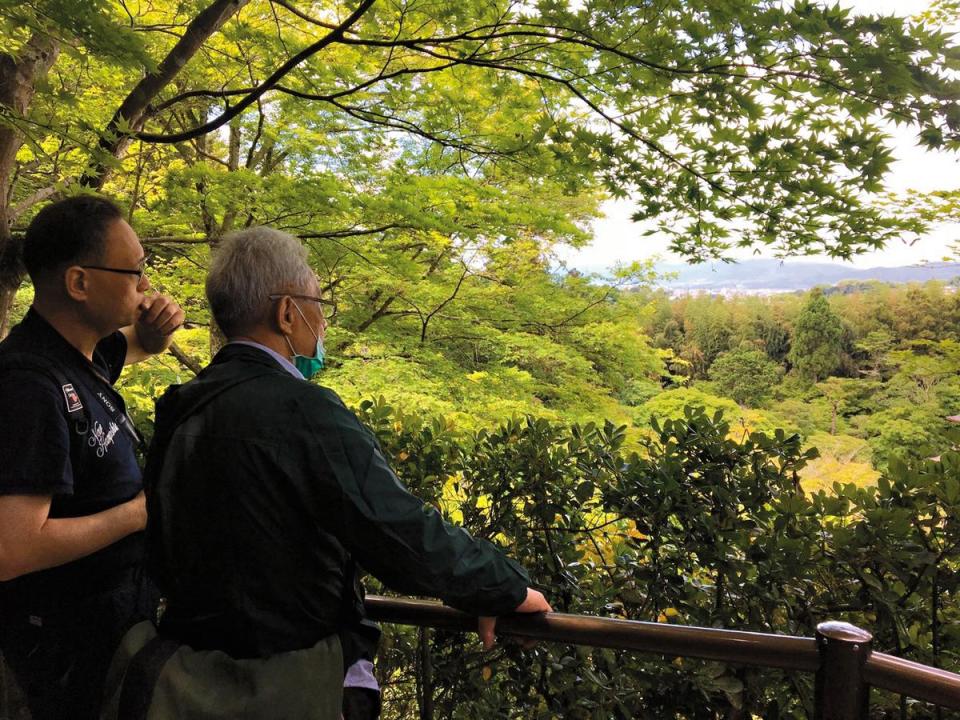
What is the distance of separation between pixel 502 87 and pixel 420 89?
3.54 ft

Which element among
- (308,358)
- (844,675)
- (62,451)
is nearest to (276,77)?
(308,358)

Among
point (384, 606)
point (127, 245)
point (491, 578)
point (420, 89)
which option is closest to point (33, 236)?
point (127, 245)

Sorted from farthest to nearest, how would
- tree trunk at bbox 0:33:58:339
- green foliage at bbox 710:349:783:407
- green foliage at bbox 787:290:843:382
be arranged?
green foliage at bbox 710:349:783:407
green foliage at bbox 787:290:843:382
tree trunk at bbox 0:33:58:339

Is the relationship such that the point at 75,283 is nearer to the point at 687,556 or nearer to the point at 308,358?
the point at 308,358

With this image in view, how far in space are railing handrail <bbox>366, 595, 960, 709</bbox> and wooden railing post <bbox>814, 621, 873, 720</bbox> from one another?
0.02m

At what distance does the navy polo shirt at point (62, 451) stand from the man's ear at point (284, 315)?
0.59 meters

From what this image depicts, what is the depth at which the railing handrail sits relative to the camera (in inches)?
44.7

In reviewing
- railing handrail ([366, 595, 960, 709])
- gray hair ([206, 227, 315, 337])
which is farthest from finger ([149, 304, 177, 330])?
railing handrail ([366, 595, 960, 709])

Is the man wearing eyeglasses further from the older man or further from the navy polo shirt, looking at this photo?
the older man

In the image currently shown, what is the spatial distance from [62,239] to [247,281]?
0.72 meters

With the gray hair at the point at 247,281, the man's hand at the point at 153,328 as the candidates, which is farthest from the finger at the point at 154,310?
the gray hair at the point at 247,281

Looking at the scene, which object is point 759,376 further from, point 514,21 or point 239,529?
point 239,529

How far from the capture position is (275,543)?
1.15m

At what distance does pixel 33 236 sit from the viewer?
5.50 ft
